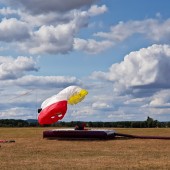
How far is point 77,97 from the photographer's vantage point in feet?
119

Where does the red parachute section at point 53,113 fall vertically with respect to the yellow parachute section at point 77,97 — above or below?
below

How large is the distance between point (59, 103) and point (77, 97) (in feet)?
5.95

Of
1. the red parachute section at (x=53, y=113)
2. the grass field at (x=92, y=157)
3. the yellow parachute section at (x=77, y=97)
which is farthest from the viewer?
the yellow parachute section at (x=77, y=97)

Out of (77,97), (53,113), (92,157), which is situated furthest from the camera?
(77,97)

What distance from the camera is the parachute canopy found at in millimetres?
35062

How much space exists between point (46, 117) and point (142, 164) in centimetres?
1553

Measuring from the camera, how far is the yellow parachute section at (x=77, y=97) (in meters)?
36.2

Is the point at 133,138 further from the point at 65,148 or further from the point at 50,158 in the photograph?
the point at 50,158

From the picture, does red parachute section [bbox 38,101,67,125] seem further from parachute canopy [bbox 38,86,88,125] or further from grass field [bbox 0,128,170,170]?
grass field [bbox 0,128,170,170]

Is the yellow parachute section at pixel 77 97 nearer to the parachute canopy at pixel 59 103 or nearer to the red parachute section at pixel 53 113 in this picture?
the parachute canopy at pixel 59 103

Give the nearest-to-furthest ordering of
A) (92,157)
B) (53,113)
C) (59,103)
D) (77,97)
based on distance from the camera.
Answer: (92,157), (53,113), (59,103), (77,97)

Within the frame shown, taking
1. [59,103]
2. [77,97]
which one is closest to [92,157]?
[59,103]

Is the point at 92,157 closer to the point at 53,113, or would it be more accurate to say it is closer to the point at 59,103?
the point at 53,113

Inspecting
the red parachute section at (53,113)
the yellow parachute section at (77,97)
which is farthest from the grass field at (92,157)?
the yellow parachute section at (77,97)
